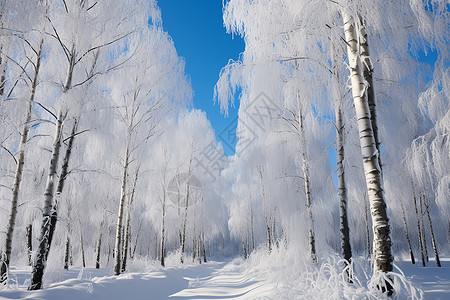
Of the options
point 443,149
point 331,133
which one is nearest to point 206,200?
point 331,133

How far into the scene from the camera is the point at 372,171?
339cm

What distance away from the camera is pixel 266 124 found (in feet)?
32.8

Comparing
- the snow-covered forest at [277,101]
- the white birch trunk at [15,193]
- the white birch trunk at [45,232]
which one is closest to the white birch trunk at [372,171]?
the snow-covered forest at [277,101]

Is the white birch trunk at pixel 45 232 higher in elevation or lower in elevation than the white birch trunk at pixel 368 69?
lower

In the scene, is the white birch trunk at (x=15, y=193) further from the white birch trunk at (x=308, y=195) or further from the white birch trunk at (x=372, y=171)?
the white birch trunk at (x=308, y=195)

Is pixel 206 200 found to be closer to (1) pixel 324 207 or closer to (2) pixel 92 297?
(1) pixel 324 207

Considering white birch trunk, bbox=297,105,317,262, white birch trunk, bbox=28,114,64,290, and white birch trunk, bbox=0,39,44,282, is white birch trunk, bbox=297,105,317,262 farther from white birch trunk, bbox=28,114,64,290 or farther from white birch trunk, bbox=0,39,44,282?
white birch trunk, bbox=0,39,44,282

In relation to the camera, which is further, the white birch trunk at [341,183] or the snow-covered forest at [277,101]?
the white birch trunk at [341,183]

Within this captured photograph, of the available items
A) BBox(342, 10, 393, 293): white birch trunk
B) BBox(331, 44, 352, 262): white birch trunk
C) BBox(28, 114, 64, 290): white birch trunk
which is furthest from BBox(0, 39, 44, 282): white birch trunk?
BBox(331, 44, 352, 262): white birch trunk

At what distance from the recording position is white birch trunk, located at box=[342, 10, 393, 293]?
10.3 feet

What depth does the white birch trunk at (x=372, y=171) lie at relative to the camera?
3.15m

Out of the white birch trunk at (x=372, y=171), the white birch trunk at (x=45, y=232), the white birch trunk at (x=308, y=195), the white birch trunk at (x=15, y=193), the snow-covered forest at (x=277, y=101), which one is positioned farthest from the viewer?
the white birch trunk at (x=308, y=195)

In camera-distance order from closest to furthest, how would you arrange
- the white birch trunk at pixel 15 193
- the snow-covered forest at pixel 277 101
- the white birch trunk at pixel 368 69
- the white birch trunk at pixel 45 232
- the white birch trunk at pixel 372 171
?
the white birch trunk at pixel 372 171, the snow-covered forest at pixel 277 101, the white birch trunk at pixel 368 69, the white birch trunk at pixel 45 232, the white birch trunk at pixel 15 193

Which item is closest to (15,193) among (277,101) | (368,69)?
(277,101)
